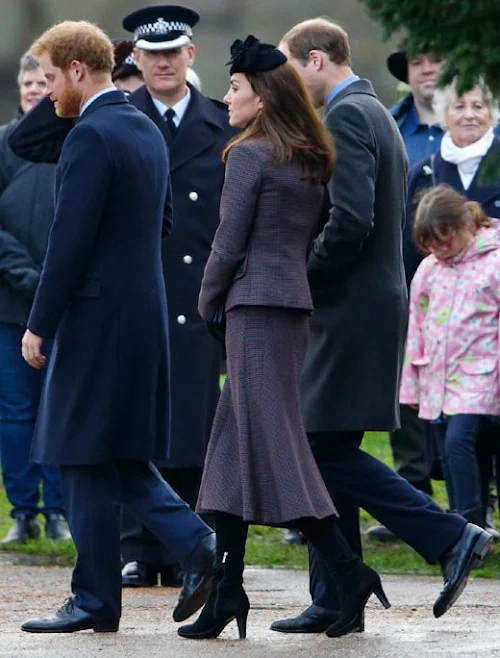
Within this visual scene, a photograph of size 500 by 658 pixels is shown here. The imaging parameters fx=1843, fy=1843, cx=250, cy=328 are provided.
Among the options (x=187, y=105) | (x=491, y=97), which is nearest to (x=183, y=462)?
(x=187, y=105)

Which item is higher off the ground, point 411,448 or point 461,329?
point 461,329

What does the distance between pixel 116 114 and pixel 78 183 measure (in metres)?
0.33

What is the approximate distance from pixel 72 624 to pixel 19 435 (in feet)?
10.7

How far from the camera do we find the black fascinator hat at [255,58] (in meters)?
5.94

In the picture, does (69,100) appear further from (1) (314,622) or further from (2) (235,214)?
(1) (314,622)

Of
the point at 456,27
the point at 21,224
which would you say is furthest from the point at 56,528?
the point at 456,27

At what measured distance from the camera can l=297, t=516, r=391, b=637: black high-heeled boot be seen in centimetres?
591

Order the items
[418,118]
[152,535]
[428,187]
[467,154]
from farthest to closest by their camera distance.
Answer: [418,118], [428,187], [467,154], [152,535]

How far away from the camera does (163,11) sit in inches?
327

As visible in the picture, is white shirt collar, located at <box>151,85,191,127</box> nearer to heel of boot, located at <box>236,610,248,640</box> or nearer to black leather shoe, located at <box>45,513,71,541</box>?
black leather shoe, located at <box>45,513,71,541</box>

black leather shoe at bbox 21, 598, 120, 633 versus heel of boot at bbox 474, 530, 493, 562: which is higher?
heel of boot at bbox 474, 530, 493, 562

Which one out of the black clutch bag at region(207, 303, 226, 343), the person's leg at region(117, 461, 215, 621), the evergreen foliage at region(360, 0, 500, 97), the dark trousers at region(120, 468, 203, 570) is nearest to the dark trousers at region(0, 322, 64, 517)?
the dark trousers at region(120, 468, 203, 570)

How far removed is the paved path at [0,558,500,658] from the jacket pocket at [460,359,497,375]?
107 centimetres

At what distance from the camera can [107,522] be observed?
6211 millimetres
